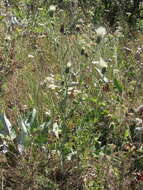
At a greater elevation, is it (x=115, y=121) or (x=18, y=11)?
(x=18, y=11)

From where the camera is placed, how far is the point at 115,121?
2768 mm

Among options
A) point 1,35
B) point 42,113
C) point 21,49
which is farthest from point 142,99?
point 1,35

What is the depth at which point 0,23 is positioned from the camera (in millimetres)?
4266

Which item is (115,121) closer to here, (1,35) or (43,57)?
(43,57)

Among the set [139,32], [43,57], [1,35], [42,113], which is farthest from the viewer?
[139,32]

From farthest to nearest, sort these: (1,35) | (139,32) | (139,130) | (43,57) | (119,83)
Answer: (139,32) → (1,35) → (43,57) → (119,83) → (139,130)

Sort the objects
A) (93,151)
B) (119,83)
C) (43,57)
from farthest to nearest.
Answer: (43,57) → (119,83) → (93,151)

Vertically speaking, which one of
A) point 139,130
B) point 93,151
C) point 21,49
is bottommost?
point 93,151

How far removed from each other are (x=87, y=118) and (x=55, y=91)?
288mm

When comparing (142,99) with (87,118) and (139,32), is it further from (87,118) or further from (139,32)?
(139,32)

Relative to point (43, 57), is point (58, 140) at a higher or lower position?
lower

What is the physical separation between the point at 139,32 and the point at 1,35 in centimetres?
165

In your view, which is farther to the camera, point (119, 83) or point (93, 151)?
point (119, 83)

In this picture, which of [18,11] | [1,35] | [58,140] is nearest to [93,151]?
[58,140]
